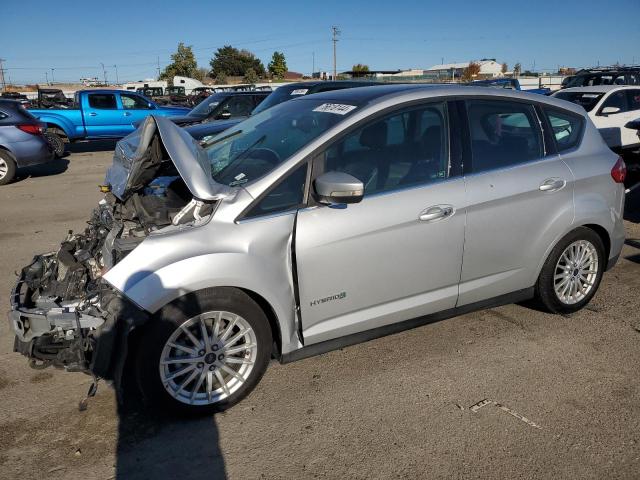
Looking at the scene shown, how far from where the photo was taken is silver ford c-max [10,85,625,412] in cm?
283

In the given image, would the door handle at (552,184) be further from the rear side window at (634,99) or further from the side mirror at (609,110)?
the rear side window at (634,99)

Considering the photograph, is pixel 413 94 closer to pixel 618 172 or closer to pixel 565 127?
pixel 565 127

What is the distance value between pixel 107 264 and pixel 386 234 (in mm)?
1642

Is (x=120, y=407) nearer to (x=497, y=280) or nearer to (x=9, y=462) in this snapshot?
(x=9, y=462)

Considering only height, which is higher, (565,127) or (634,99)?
(565,127)

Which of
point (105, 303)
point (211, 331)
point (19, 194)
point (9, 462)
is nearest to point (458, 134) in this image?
point (211, 331)

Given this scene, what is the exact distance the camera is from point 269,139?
3629 mm

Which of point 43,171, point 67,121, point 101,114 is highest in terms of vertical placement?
point 101,114

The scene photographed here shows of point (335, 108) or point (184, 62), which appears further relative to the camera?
point (184, 62)

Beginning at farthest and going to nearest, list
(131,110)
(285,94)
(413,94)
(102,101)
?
(131,110) → (102,101) → (285,94) → (413,94)

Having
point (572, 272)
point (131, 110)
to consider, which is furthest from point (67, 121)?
point (572, 272)

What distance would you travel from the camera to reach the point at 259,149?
354 centimetres

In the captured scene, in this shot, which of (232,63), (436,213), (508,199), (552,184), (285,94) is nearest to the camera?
(436,213)

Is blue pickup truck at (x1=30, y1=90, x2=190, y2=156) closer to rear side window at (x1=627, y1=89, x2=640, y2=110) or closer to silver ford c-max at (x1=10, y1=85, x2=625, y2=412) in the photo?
rear side window at (x1=627, y1=89, x2=640, y2=110)
